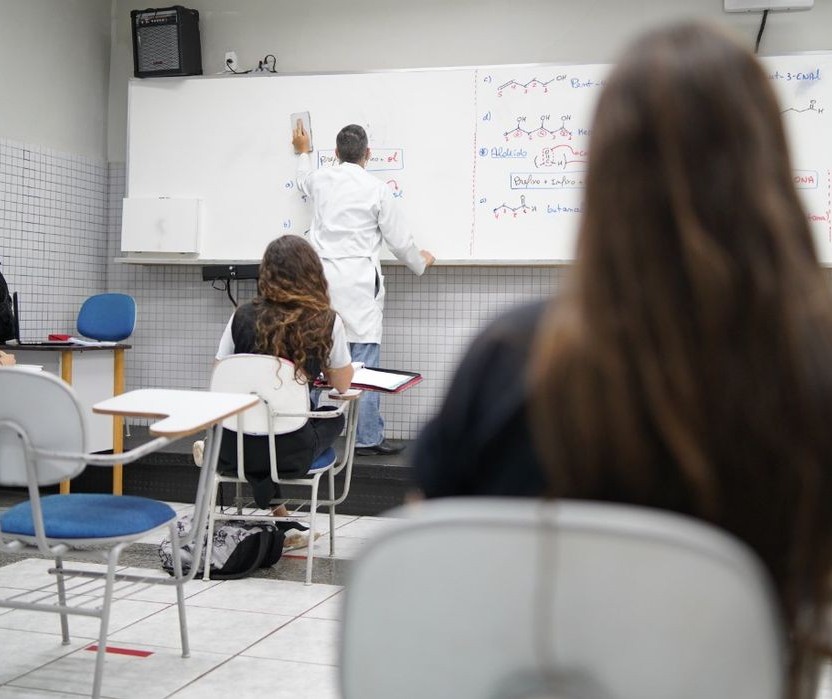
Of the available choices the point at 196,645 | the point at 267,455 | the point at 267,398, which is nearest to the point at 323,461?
the point at 267,455

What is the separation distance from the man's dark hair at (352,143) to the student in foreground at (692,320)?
13.8ft

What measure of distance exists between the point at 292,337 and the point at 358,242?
1.66 m

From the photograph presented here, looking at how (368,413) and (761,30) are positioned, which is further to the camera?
(761,30)

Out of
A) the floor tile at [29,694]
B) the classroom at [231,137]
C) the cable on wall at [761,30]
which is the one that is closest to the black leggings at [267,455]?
the floor tile at [29,694]

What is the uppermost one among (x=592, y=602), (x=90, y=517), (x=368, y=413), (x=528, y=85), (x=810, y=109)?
(x=528, y=85)

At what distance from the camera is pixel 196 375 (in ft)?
20.2

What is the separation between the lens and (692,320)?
0.88 metres

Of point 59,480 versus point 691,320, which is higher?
point 691,320

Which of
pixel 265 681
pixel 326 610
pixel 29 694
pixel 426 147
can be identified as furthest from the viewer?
pixel 426 147

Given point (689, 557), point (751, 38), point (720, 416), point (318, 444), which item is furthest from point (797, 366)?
point (751, 38)

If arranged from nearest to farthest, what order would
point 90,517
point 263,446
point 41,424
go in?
1. point 41,424
2. point 90,517
3. point 263,446

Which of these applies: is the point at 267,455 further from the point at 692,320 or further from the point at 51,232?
the point at 51,232

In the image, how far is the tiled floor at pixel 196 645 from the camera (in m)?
2.58

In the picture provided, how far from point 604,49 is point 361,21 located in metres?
1.39
